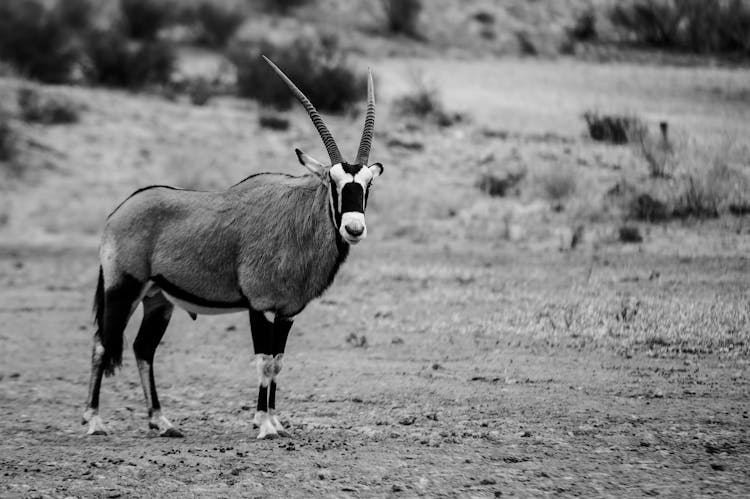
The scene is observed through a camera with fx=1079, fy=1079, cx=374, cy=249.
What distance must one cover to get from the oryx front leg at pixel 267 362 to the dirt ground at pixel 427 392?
0.23 meters

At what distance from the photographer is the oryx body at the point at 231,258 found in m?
7.88

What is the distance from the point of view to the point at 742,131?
17984 millimetres

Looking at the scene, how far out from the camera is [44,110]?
23.5 metres

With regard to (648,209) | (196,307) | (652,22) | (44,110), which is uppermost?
(652,22)

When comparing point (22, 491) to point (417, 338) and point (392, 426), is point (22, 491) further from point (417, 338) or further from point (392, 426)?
point (417, 338)

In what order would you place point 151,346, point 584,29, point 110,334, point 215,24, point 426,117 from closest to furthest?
point 110,334, point 151,346, point 426,117, point 215,24, point 584,29

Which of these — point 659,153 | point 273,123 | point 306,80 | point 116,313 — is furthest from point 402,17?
point 116,313

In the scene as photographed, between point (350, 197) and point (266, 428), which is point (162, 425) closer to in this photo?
point (266, 428)

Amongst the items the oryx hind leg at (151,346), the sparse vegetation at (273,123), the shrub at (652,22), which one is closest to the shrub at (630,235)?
the oryx hind leg at (151,346)

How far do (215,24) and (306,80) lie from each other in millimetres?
9043

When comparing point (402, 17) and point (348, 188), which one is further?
point (402, 17)

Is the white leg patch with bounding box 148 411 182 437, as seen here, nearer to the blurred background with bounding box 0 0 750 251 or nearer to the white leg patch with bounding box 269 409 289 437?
the white leg patch with bounding box 269 409 289 437

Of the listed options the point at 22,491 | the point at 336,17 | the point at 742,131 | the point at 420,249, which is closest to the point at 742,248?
the point at 742,131

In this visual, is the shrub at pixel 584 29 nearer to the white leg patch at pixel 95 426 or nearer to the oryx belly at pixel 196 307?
the oryx belly at pixel 196 307
